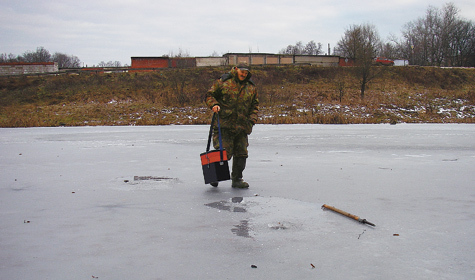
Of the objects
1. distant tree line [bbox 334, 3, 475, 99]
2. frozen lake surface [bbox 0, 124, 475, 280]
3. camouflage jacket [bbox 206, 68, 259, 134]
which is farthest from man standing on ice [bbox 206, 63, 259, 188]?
distant tree line [bbox 334, 3, 475, 99]

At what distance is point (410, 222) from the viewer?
387cm

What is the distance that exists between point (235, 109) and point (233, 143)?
1.63 feet

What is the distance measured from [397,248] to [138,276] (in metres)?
1.98

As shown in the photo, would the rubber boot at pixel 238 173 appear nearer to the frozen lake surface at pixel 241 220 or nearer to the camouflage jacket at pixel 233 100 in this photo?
the frozen lake surface at pixel 241 220

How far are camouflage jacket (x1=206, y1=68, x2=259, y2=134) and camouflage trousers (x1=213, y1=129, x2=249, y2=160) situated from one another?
0.09m

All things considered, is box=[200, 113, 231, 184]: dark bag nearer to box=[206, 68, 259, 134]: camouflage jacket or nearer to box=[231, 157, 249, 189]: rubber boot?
box=[231, 157, 249, 189]: rubber boot

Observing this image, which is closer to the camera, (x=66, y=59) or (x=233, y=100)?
(x=233, y=100)

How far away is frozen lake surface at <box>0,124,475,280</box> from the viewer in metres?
2.86

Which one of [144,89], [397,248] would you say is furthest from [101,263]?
[144,89]

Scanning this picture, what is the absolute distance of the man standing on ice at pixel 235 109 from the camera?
558 centimetres

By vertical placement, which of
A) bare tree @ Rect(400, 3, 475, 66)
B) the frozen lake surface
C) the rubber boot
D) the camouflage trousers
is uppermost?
bare tree @ Rect(400, 3, 475, 66)

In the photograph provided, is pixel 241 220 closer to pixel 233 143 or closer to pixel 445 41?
pixel 233 143

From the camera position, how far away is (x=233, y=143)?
19.0ft

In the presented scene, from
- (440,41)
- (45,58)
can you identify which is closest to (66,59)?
(45,58)
